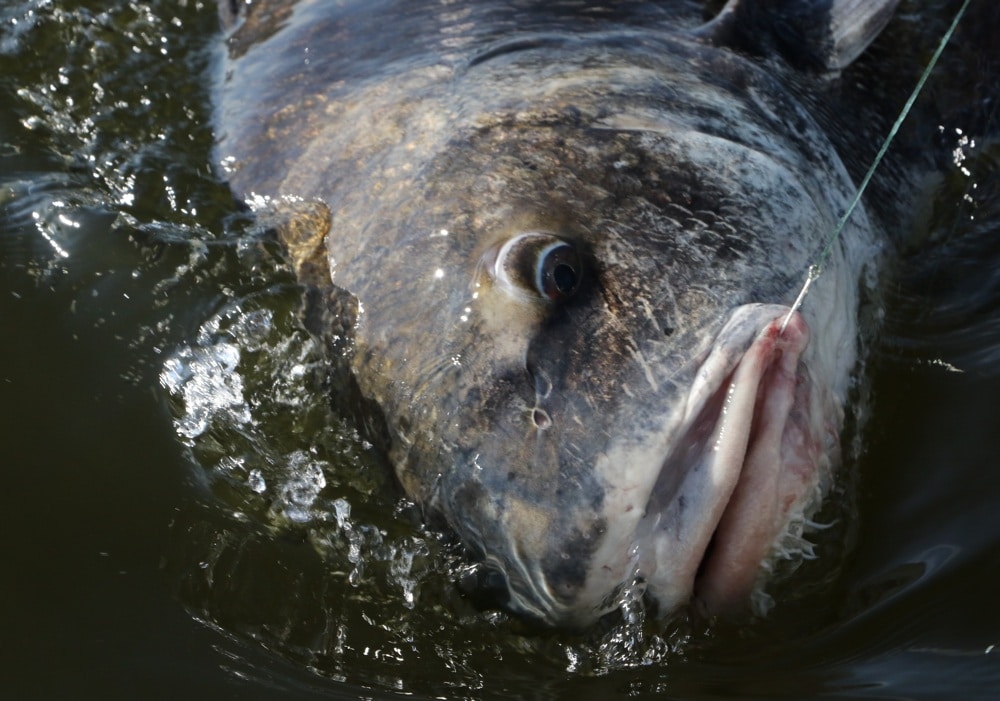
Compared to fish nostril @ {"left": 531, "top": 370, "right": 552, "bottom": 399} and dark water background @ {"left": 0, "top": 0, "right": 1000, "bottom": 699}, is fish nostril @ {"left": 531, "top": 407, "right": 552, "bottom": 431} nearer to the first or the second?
fish nostril @ {"left": 531, "top": 370, "right": 552, "bottom": 399}

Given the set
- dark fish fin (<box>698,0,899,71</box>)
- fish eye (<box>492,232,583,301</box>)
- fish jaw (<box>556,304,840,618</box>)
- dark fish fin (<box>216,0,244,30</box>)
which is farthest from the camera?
dark fish fin (<box>216,0,244,30</box>)

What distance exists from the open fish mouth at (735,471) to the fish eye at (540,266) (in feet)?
1.07

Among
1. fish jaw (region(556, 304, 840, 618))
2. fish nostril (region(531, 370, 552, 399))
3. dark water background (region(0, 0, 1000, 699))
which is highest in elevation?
fish nostril (region(531, 370, 552, 399))

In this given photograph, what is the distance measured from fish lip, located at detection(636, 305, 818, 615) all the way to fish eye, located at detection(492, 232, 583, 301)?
1.06 ft

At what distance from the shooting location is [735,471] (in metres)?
2.17

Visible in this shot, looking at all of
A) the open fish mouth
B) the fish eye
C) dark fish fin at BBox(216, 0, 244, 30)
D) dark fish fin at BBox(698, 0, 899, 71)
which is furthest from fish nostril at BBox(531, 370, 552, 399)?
dark fish fin at BBox(216, 0, 244, 30)

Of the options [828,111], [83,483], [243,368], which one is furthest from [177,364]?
[828,111]

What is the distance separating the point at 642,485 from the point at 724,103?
50.9 inches

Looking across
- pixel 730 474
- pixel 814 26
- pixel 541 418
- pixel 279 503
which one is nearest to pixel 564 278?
pixel 541 418

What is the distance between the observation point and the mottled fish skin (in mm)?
2207

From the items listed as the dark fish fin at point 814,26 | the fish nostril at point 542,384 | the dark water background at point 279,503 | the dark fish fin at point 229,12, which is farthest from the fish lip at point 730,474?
the dark fish fin at point 229,12

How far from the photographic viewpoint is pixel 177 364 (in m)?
3.31

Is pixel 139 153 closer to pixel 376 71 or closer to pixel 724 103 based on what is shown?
pixel 376 71

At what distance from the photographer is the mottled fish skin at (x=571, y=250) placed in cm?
221
